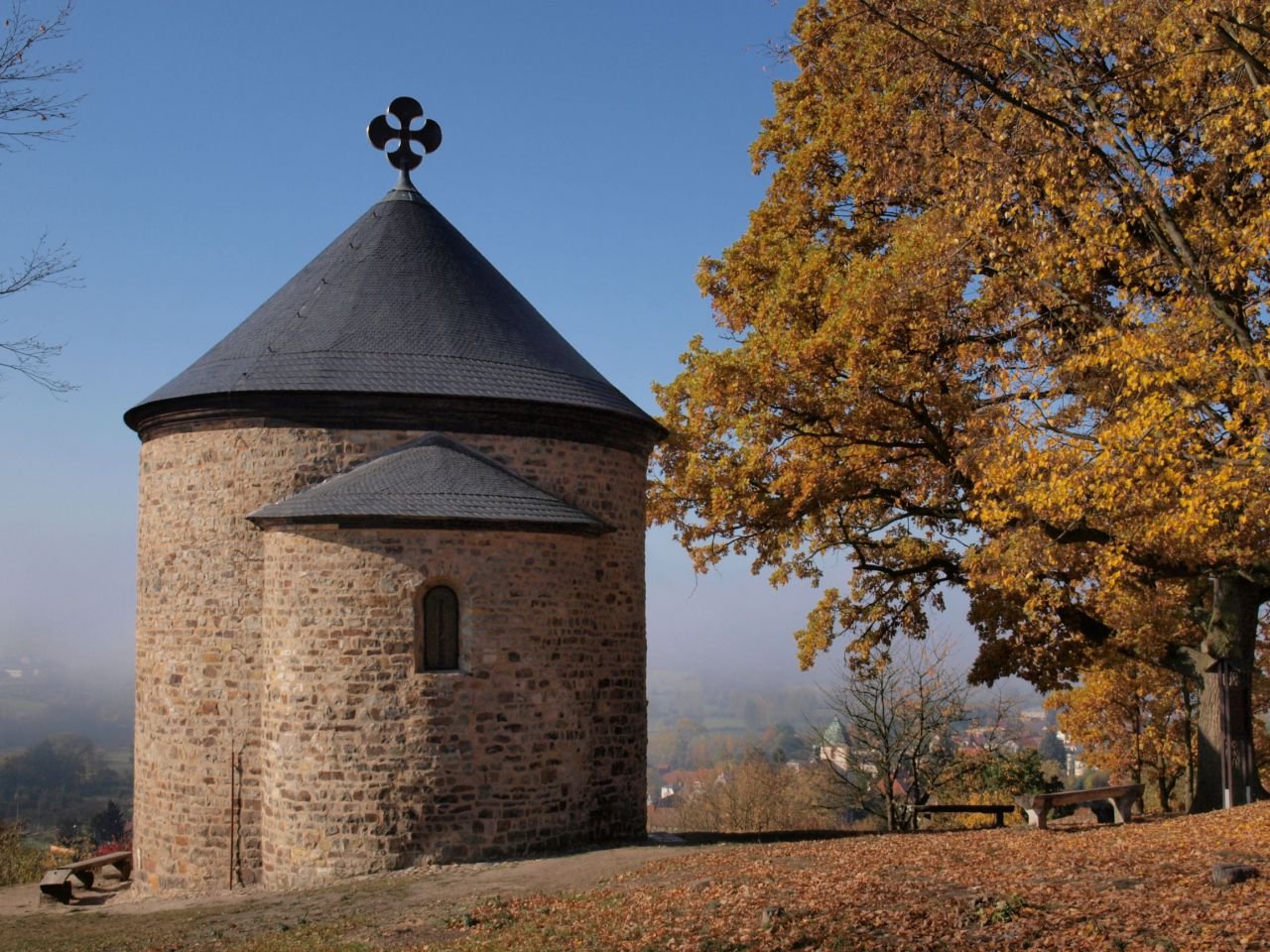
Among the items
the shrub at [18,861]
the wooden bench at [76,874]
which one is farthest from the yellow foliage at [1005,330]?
the shrub at [18,861]

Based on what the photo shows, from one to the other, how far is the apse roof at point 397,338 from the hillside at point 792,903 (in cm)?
602

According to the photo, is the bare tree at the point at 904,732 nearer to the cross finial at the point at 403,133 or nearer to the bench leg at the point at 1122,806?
the bench leg at the point at 1122,806

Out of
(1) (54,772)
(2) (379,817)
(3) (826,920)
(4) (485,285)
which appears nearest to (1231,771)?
(3) (826,920)

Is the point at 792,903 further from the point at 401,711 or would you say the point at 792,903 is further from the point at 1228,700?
the point at 1228,700

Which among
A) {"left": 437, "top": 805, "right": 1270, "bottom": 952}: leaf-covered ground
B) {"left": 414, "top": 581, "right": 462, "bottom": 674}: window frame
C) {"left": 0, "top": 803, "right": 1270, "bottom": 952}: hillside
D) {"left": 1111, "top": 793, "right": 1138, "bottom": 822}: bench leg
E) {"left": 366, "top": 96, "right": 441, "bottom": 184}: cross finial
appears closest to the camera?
{"left": 437, "top": 805, "right": 1270, "bottom": 952}: leaf-covered ground

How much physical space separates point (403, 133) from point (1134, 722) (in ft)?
66.9

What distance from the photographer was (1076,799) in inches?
541

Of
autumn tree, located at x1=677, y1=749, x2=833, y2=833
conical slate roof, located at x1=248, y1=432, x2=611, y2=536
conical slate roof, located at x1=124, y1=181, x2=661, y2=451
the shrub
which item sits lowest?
autumn tree, located at x1=677, y1=749, x2=833, y2=833

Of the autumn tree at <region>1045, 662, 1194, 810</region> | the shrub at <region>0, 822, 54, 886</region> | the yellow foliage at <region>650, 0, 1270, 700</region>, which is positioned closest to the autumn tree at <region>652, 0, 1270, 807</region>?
the yellow foliage at <region>650, 0, 1270, 700</region>

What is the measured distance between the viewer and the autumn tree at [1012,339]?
10.8 metres

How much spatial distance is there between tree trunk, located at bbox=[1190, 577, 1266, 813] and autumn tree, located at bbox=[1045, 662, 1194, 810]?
9.19 meters

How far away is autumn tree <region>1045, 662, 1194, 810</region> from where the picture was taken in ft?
80.6

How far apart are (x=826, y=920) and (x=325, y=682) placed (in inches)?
281

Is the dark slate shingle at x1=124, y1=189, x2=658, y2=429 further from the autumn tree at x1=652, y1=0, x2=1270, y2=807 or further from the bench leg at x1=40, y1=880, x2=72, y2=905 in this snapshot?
the bench leg at x1=40, y1=880, x2=72, y2=905
